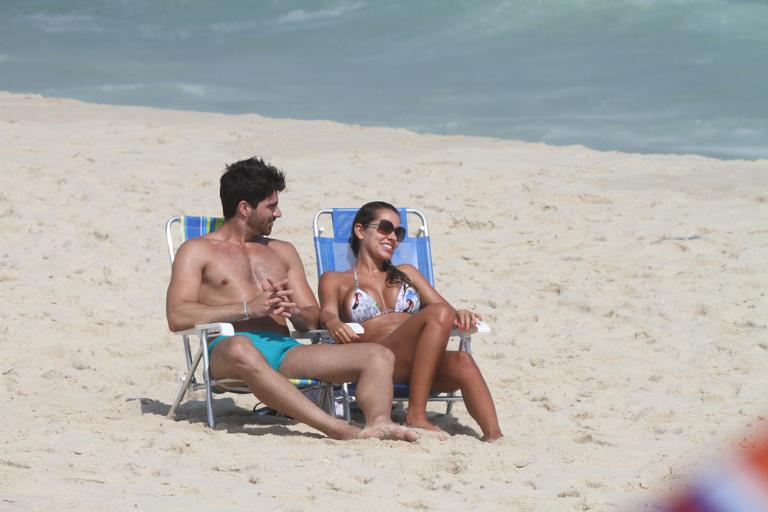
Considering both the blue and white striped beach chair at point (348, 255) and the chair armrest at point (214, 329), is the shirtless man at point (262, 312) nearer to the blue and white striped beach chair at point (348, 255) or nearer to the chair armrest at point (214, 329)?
the chair armrest at point (214, 329)

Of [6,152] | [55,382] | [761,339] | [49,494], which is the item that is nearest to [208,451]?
[49,494]

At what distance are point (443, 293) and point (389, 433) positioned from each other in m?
3.64

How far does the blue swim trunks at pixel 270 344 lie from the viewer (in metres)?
4.56

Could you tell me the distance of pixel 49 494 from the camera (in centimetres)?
327

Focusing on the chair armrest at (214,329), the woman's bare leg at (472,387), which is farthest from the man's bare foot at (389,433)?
the chair armrest at (214,329)

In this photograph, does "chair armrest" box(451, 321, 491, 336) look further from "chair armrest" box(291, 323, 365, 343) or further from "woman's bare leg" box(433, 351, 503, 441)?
"chair armrest" box(291, 323, 365, 343)

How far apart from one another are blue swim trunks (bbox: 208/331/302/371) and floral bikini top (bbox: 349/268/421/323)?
13.8 inches

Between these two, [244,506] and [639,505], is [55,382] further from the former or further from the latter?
[639,505]

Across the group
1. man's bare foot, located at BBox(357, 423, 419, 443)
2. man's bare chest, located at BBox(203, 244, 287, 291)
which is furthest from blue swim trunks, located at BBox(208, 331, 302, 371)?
man's bare foot, located at BBox(357, 423, 419, 443)

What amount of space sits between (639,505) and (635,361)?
2.98m

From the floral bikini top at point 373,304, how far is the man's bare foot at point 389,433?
2.54 ft

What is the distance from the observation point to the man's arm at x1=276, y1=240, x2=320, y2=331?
15.8 feet

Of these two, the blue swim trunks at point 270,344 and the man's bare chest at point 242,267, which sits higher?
the man's bare chest at point 242,267

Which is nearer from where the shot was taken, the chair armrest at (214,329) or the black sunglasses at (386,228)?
the chair armrest at (214,329)
